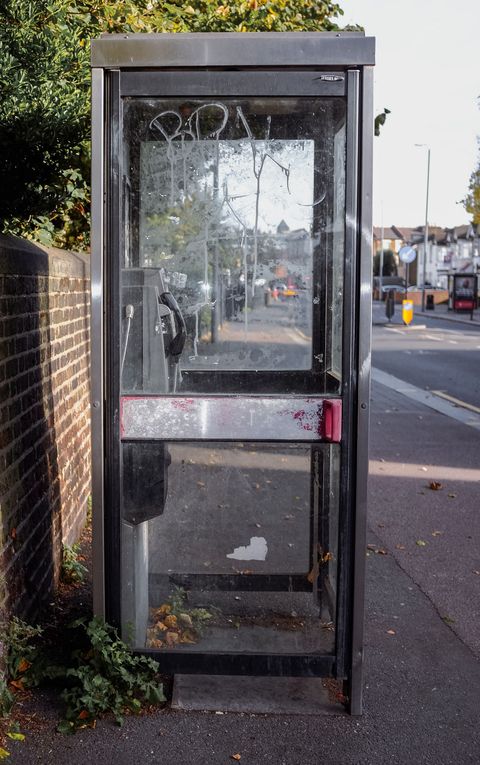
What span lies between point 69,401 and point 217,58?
2892mm

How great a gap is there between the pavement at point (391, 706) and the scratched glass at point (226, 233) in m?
1.40

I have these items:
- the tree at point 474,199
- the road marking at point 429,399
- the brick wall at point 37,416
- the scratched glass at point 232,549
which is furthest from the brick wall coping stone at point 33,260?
the tree at point 474,199

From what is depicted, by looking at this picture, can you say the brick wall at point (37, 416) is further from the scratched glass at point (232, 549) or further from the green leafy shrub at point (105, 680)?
the scratched glass at point (232, 549)

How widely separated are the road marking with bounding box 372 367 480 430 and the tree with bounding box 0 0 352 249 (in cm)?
727

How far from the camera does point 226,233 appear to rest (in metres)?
4.22

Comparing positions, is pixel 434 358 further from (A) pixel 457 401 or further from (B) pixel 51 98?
(B) pixel 51 98

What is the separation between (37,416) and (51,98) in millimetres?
1848

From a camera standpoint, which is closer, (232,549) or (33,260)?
(232,549)

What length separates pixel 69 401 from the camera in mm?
6059

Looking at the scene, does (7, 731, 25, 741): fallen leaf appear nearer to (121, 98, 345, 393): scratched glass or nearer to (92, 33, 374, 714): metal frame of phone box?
(92, 33, 374, 714): metal frame of phone box

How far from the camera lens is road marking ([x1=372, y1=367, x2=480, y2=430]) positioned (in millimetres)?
13447

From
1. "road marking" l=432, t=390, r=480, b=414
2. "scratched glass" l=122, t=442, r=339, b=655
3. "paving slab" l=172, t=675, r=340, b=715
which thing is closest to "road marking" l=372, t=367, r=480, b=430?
"road marking" l=432, t=390, r=480, b=414

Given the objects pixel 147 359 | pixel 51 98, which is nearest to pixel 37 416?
pixel 147 359

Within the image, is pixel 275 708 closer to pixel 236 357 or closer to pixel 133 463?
pixel 133 463
